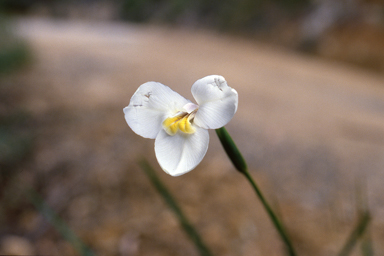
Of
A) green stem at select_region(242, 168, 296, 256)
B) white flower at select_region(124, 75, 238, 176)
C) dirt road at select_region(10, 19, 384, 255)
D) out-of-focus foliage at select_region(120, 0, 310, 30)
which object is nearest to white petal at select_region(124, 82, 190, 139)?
white flower at select_region(124, 75, 238, 176)

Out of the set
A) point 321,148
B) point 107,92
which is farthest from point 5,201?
point 321,148

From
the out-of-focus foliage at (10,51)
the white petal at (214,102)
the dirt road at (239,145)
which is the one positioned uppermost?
the white petal at (214,102)

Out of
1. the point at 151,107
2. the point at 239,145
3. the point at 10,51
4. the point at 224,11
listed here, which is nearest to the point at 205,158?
the point at 239,145

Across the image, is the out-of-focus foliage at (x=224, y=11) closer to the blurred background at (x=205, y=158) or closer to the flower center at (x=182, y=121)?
the blurred background at (x=205, y=158)

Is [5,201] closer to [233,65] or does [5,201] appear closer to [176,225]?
[176,225]

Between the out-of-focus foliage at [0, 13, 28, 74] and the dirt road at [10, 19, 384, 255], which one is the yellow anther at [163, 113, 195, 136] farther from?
the out-of-focus foliage at [0, 13, 28, 74]

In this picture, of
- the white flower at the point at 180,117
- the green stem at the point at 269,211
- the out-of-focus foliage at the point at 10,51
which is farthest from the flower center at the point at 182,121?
the out-of-focus foliage at the point at 10,51

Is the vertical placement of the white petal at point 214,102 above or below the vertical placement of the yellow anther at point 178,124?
above
